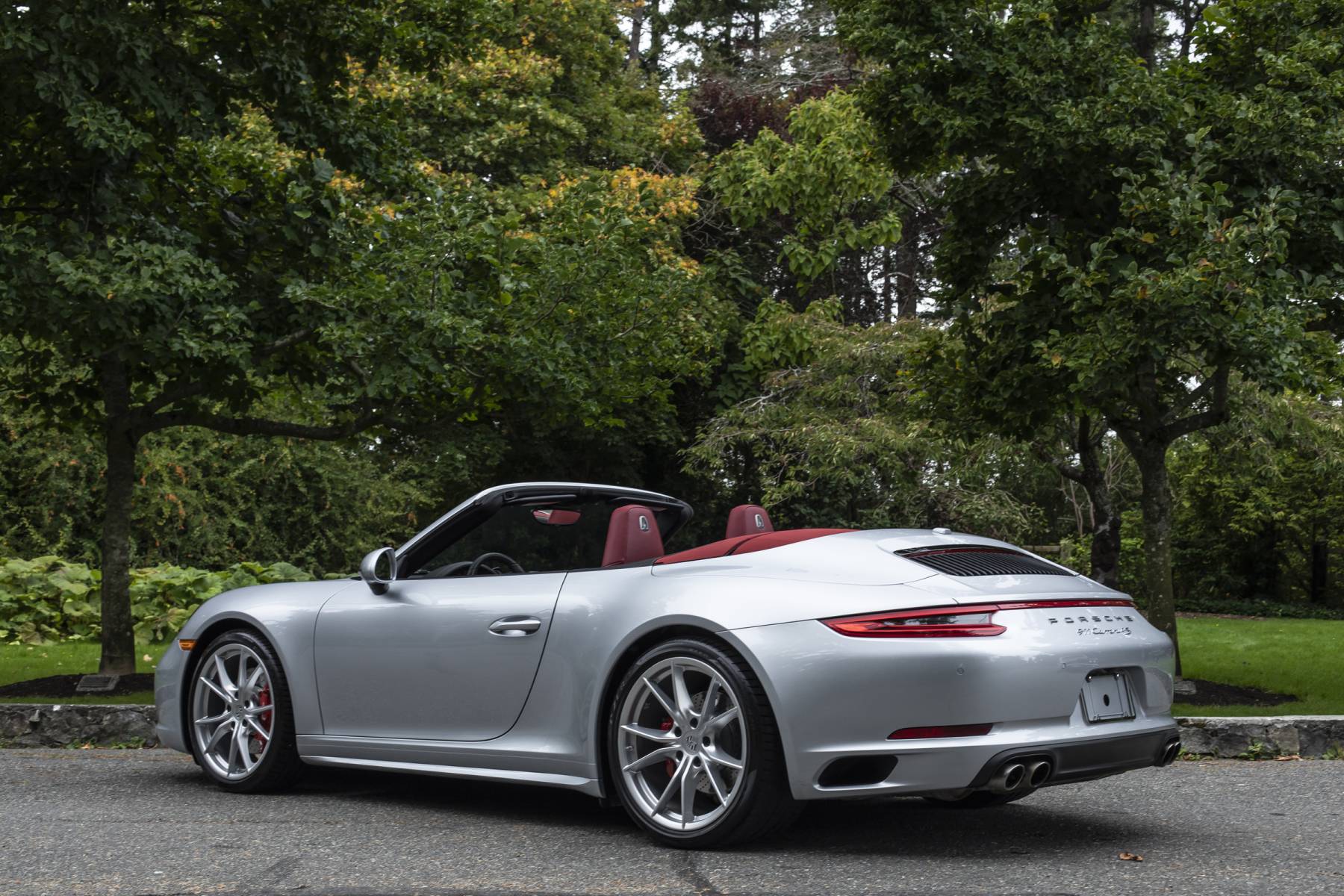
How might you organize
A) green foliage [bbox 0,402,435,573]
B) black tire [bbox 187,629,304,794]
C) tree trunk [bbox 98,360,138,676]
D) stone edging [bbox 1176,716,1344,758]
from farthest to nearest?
green foliage [bbox 0,402,435,573] → tree trunk [bbox 98,360,138,676] → stone edging [bbox 1176,716,1344,758] → black tire [bbox 187,629,304,794]

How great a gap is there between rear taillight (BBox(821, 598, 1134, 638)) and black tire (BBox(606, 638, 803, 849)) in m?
0.35

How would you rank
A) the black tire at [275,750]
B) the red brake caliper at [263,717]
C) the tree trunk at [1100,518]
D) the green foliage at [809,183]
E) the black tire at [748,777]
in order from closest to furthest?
the black tire at [748,777] → the black tire at [275,750] → the red brake caliper at [263,717] → the tree trunk at [1100,518] → the green foliage at [809,183]

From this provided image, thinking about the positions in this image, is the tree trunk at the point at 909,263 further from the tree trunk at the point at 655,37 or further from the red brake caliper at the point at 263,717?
the red brake caliper at the point at 263,717

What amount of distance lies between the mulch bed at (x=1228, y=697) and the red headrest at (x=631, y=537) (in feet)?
16.3

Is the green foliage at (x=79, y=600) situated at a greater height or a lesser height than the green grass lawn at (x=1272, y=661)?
greater

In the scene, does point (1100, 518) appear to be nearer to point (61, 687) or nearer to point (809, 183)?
point (61, 687)

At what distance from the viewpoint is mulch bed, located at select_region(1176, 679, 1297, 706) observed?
919 cm

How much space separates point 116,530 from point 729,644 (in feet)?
22.8

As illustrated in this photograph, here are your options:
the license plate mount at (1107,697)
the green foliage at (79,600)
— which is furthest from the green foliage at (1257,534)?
the license plate mount at (1107,697)

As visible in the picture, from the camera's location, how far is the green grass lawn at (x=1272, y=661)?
8828 millimetres

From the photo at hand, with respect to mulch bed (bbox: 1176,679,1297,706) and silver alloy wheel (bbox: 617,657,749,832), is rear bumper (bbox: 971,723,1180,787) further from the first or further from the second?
mulch bed (bbox: 1176,679,1297,706)

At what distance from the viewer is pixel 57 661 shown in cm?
1227

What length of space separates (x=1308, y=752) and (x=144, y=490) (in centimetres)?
1579

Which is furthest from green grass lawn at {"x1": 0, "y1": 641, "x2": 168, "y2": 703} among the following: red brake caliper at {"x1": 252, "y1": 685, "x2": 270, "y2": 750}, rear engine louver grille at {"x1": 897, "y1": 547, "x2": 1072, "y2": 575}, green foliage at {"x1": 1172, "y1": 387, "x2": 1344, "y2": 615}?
green foliage at {"x1": 1172, "y1": 387, "x2": 1344, "y2": 615}
